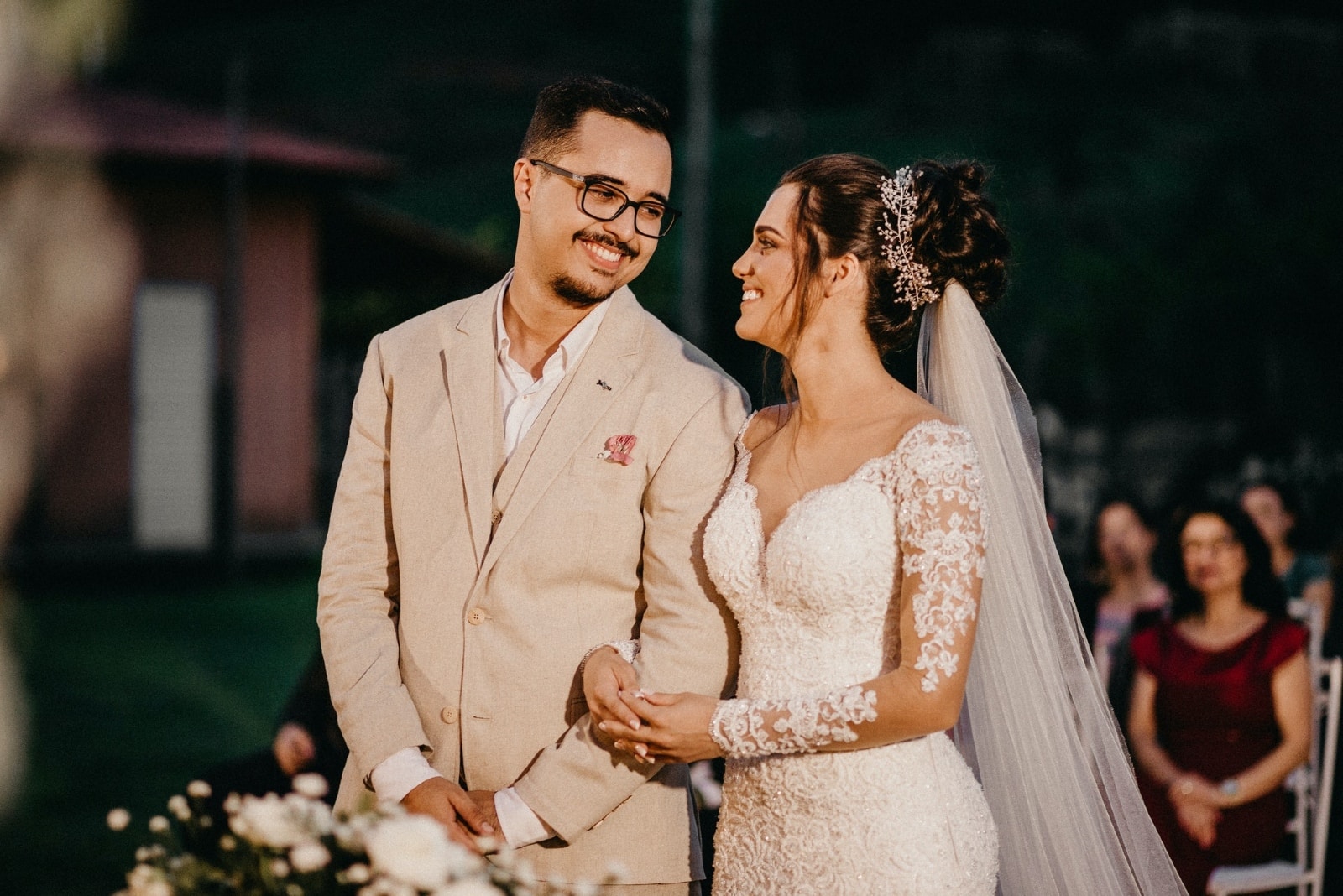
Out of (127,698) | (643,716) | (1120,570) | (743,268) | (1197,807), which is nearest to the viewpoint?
(643,716)

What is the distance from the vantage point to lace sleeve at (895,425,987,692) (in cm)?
252

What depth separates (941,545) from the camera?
254cm

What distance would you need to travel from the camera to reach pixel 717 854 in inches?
115

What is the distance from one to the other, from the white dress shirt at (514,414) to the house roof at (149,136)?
41.2 ft

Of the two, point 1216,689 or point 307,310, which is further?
point 307,310

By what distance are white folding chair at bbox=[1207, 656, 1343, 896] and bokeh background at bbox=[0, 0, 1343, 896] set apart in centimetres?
162

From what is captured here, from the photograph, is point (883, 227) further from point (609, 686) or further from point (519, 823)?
point (519, 823)

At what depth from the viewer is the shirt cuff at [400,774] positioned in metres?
2.56

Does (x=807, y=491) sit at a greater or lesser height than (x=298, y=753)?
greater

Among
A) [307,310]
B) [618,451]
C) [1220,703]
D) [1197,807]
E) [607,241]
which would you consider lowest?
[1197,807]

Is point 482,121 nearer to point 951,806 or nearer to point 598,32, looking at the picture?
point 598,32

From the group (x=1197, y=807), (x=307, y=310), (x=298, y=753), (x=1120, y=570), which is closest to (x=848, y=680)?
(x=298, y=753)

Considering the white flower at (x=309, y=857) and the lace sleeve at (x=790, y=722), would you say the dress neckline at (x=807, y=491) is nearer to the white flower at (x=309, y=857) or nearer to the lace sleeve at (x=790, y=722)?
the lace sleeve at (x=790, y=722)

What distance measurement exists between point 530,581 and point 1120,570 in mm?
3893
